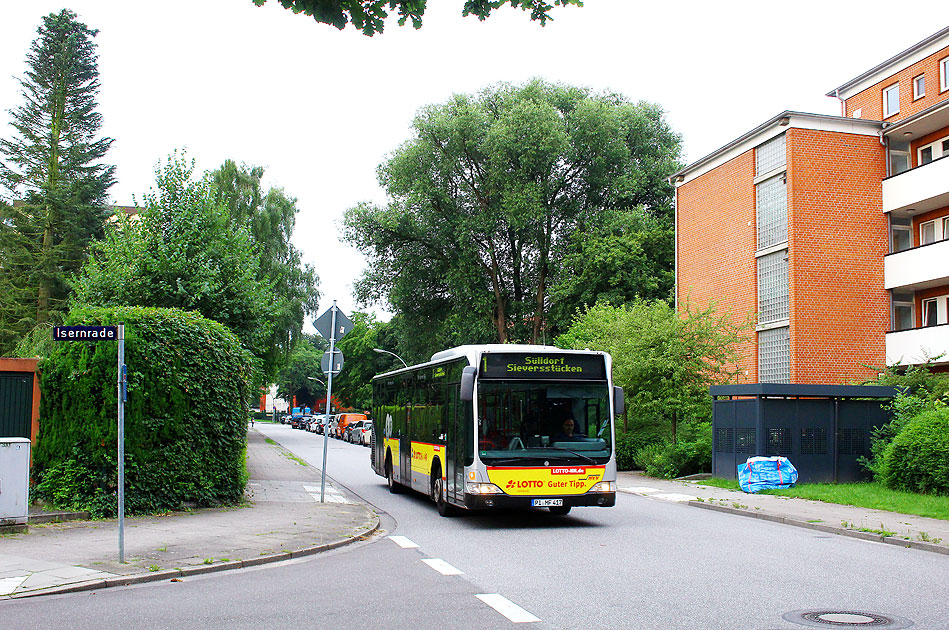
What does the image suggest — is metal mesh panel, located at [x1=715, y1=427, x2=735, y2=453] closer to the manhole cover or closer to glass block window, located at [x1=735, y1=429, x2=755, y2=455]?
glass block window, located at [x1=735, y1=429, x2=755, y2=455]

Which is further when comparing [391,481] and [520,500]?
[391,481]

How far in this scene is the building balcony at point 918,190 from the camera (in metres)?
28.5

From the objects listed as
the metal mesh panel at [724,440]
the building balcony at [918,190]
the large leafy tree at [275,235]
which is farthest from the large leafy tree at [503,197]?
the metal mesh panel at [724,440]

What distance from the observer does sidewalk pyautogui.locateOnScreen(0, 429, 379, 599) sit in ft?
28.3

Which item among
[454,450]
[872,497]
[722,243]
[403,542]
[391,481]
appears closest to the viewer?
[403,542]

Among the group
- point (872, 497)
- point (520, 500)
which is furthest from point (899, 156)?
point (520, 500)

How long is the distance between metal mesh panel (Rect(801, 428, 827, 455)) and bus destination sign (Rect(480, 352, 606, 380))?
8524 millimetres

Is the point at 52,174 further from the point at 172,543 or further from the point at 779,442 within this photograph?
the point at 172,543

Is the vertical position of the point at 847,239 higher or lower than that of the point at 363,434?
higher

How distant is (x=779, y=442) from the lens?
2053 centimetres

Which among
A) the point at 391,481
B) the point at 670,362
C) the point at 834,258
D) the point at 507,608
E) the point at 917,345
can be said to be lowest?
the point at 391,481

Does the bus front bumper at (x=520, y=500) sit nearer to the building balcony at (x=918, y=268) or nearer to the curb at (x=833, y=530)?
the curb at (x=833, y=530)

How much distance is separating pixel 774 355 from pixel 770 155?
6.96 metres

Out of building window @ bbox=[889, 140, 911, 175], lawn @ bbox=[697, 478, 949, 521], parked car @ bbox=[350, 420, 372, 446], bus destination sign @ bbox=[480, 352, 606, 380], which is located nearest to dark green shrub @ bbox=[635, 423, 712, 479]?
lawn @ bbox=[697, 478, 949, 521]
